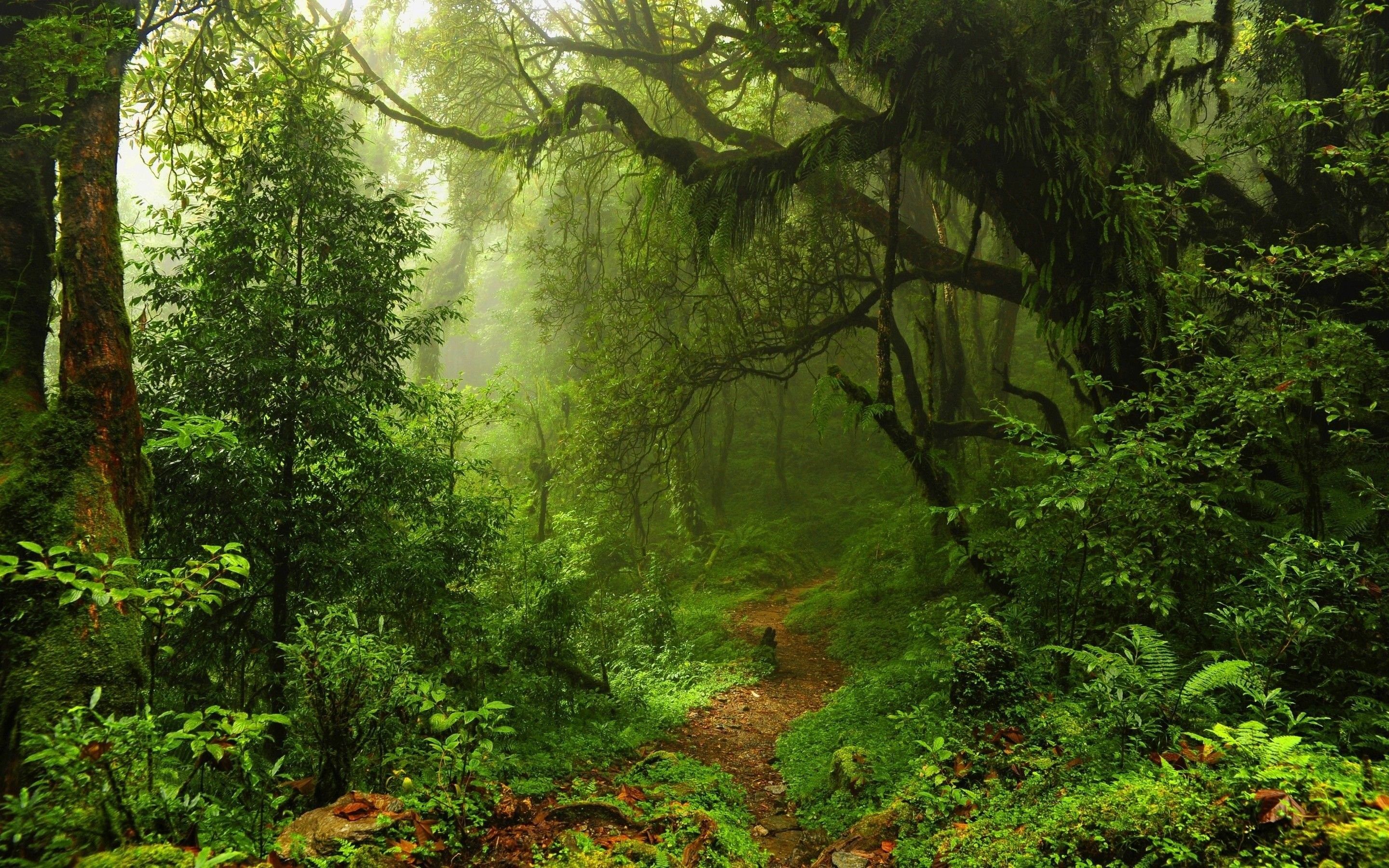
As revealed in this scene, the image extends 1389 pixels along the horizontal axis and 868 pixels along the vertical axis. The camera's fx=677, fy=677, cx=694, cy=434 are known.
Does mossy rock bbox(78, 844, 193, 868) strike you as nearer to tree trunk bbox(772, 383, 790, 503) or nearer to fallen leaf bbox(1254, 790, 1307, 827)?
fallen leaf bbox(1254, 790, 1307, 827)

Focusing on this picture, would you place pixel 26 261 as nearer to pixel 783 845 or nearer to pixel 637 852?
pixel 637 852

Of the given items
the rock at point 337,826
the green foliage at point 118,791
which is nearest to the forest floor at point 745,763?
the rock at point 337,826

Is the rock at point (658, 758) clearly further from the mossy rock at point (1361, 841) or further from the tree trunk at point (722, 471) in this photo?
the tree trunk at point (722, 471)

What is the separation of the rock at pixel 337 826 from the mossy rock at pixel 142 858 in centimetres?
53

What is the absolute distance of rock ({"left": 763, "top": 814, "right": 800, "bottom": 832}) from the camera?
16.0 ft

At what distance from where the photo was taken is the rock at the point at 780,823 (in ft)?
16.0

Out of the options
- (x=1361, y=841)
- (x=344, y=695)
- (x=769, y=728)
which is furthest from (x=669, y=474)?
(x=1361, y=841)

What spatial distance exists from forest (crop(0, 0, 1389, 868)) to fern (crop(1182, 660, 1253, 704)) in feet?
0.06

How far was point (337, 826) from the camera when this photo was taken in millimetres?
3039

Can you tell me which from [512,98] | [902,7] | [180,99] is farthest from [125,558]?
[512,98]

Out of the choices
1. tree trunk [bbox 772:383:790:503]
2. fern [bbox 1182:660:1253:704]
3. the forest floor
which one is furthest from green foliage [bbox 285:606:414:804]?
tree trunk [bbox 772:383:790:503]

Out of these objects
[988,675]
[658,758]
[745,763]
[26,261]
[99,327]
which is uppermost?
[26,261]

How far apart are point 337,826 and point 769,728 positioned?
5.18 metres

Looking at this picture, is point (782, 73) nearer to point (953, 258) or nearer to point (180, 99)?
point (953, 258)
